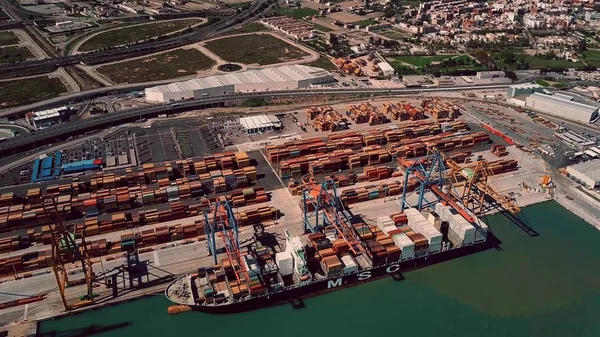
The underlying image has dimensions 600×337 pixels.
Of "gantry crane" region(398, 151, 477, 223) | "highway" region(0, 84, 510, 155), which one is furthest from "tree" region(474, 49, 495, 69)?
"gantry crane" region(398, 151, 477, 223)

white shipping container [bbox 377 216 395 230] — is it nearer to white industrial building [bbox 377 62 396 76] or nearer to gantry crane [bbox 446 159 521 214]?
gantry crane [bbox 446 159 521 214]

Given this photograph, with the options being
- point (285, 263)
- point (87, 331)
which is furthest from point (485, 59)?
point (87, 331)

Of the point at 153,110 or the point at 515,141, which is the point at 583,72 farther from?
the point at 153,110

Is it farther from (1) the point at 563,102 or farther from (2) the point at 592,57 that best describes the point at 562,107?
(2) the point at 592,57

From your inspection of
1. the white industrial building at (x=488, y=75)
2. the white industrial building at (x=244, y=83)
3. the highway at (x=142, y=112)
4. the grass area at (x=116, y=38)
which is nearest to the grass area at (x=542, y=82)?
the white industrial building at (x=488, y=75)

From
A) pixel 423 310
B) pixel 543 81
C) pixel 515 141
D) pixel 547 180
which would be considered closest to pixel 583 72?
pixel 543 81
